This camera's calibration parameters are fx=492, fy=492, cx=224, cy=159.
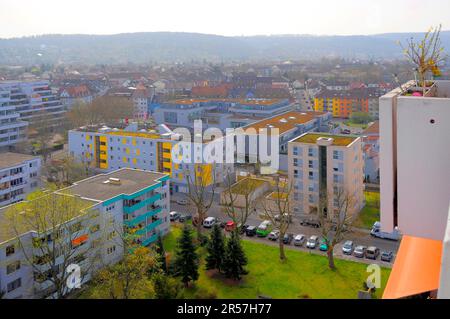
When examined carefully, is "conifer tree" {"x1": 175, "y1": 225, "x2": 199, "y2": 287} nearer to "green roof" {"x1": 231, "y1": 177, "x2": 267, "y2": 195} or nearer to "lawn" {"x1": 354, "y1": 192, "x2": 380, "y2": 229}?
"green roof" {"x1": 231, "y1": 177, "x2": 267, "y2": 195}

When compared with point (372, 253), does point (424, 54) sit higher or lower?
higher

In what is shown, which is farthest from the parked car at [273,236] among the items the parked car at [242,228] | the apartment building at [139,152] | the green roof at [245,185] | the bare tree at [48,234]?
the bare tree at [48,234]

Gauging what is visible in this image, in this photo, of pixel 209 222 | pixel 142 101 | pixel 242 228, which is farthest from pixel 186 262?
pixel 142 101

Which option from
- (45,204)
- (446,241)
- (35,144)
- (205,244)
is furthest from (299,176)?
(35,144)

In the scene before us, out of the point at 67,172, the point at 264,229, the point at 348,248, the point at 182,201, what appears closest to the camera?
the point at 348,248

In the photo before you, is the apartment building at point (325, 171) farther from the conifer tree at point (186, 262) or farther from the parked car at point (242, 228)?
the conifer tree at point (186, 262)

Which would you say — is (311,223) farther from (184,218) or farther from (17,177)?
(17,177)

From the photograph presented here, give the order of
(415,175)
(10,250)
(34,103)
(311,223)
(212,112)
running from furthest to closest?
(212,112), (34,103), (311,223), (10,250), (415,175)
